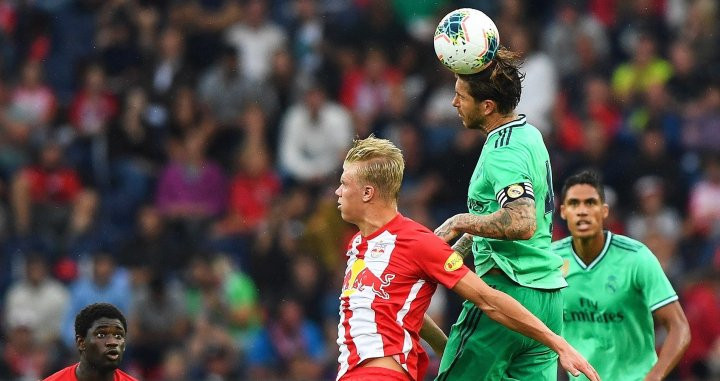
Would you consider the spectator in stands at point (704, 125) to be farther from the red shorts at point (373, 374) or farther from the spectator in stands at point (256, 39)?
the red shorts at point (373, 374)

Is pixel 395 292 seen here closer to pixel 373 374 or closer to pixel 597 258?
pixel 373 374

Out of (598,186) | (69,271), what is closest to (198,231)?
(69,271)

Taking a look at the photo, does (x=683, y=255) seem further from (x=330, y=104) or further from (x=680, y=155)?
(x=330, y=104)

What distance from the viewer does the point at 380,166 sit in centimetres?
733

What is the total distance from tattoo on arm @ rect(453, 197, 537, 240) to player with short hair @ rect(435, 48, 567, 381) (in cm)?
15

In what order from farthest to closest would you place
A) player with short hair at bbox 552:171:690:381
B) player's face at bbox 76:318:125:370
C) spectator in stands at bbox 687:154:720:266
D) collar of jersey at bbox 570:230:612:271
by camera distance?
spectator in stands at bbox 687:154:720:266 < collar of jersey at bbox 570:230:612:271 < player with short hair at bbox 552:171:690:381 < player's face at bbox 76:318:125:370

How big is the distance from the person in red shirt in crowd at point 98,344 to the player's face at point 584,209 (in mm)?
3252

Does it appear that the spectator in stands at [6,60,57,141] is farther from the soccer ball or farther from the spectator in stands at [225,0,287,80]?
the soccer ball

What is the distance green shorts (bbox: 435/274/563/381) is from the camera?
7.64 metres

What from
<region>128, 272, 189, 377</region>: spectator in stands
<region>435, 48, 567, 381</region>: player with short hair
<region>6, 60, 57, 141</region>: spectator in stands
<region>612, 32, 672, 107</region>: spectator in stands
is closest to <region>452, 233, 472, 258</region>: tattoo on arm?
<region>435, 48, 567, 381</region>: player with short hair

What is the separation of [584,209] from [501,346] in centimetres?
223

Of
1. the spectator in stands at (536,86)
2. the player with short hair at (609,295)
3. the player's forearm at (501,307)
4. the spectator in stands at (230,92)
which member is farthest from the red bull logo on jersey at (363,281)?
the spectator in stands at (230,92)

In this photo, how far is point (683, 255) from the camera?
15.8 metres

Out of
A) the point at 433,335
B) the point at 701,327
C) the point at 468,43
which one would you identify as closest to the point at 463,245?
the point at 433,335
